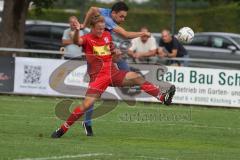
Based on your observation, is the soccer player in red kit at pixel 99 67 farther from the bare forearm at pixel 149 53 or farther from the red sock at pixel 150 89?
the bare forearm at pixel 149 53

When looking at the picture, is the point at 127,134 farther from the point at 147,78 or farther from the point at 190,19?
the point at 190,19

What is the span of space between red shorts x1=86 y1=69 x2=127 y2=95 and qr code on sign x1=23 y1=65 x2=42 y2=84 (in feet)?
28.5

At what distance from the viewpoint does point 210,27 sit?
42688 millimetres

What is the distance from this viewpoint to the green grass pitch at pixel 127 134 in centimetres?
1148

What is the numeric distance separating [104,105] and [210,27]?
908 inches

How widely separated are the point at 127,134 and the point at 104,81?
1372 mm

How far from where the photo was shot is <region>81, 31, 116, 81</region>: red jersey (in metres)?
13.6

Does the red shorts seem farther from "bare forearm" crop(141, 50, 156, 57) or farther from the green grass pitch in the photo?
"bare forearm" crop(141, 50, 156, 57)

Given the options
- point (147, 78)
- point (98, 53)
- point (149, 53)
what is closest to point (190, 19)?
point (149, 53)

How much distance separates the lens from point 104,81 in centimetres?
1352

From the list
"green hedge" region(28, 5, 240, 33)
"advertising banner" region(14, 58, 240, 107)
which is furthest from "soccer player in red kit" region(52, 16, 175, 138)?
"green hedge" region(28, 5, 240, 33)

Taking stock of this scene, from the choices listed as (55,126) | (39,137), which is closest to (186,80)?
(55,126)

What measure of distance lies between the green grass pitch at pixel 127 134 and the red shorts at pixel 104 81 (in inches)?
30.8

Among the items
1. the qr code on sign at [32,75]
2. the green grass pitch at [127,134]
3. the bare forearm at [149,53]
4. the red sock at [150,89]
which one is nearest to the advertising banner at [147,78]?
the qr code on sign at [32,75]
